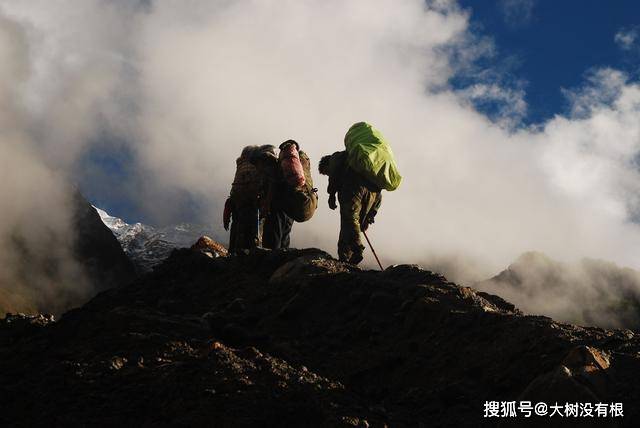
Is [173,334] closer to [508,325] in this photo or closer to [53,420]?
[53,420]

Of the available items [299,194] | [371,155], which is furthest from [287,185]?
[371,155]

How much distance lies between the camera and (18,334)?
8750 mm

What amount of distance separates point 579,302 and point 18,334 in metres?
117

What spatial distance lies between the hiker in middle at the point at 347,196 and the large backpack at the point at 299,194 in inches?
14.3

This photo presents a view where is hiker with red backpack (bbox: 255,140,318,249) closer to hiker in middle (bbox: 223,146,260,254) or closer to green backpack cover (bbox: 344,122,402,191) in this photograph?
hiker in middle (bbox: 223,146,260,254)

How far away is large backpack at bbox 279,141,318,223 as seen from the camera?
1277 centimetres

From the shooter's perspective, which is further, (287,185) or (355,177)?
(355,177)

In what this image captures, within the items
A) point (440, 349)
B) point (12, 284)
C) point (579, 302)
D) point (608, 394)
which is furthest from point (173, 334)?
point (579, 302)

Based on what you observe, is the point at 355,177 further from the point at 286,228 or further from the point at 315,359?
the point at 315,359

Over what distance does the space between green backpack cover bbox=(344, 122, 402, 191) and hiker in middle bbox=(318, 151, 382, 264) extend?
7.9 inches

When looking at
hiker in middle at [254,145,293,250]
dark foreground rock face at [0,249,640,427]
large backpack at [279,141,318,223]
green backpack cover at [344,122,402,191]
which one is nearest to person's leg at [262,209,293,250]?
hiker in middle at [254,145,293,250]

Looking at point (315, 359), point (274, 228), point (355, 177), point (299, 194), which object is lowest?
point (315, 359)

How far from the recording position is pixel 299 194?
1291cm

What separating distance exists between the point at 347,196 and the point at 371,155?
0.87 metres
